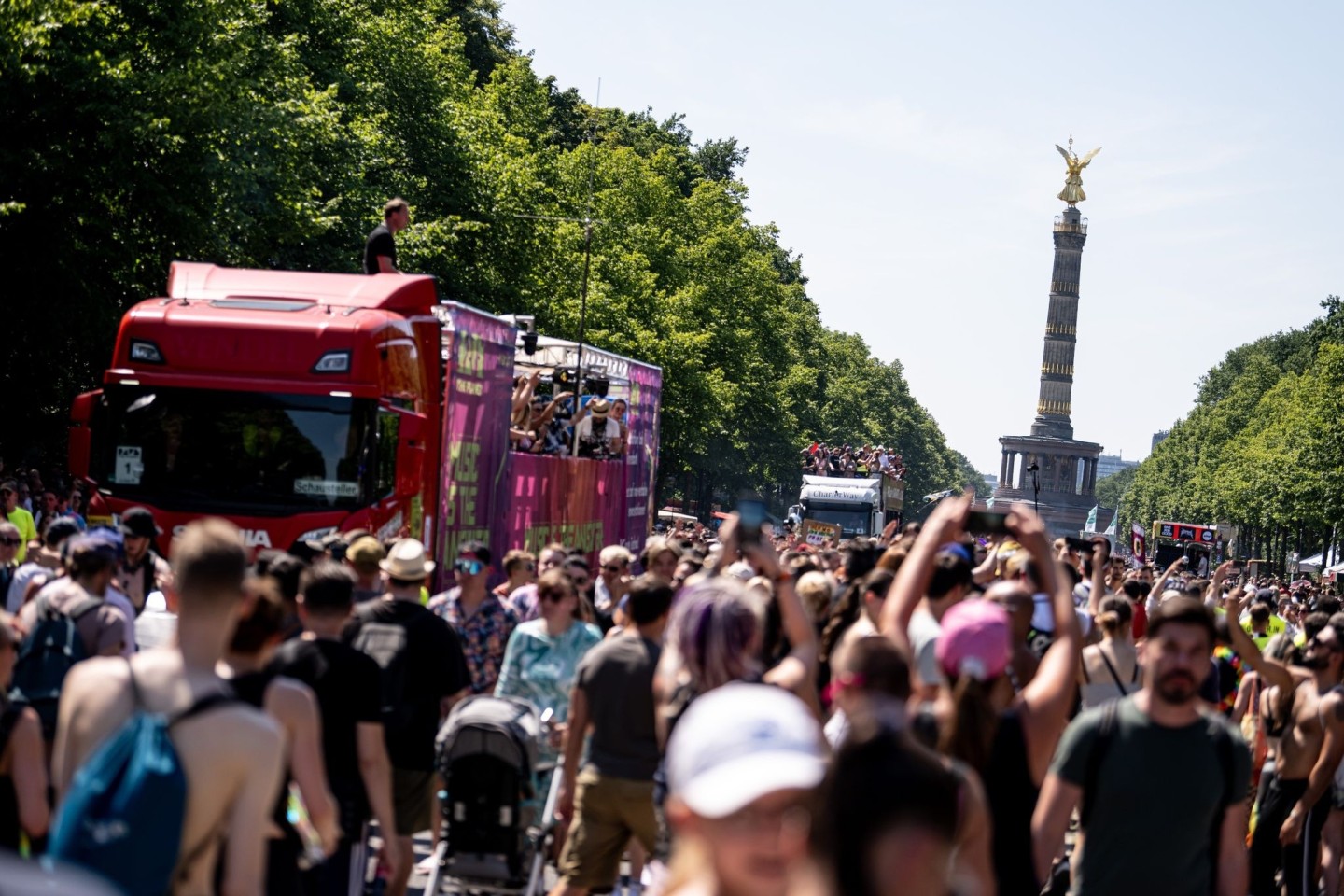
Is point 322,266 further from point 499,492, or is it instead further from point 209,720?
point 209,720

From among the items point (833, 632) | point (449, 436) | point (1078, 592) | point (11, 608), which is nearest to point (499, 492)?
point (449, 436)

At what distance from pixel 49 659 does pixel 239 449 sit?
788 centimetres

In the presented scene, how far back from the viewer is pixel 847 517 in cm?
5238

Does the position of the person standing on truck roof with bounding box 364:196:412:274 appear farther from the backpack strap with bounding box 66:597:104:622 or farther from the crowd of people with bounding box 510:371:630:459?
the backpack strap with bounding box 66:597:104:622

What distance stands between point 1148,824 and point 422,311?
40.0 feet

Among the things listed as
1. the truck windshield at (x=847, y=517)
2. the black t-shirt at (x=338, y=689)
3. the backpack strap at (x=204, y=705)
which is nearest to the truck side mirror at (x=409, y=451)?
→ the black t-shirt at (x=338, y=689)

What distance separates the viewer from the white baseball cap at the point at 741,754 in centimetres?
313

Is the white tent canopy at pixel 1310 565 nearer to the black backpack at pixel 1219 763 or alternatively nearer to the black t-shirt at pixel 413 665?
the black t-shirt at pixel 413 665

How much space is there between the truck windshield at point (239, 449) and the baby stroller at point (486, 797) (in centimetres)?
711

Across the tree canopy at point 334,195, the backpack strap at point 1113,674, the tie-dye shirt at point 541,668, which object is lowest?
the tie-dye shirt at point 541,668

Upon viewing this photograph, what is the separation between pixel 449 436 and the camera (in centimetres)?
1783

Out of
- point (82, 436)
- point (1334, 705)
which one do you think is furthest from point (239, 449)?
point (1334, 705)

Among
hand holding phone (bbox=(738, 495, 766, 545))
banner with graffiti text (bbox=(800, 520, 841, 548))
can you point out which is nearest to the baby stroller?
hand holding phone (bbox=(738, 495, 766, 545))

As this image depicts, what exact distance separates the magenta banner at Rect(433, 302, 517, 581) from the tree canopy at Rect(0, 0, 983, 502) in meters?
8.59
